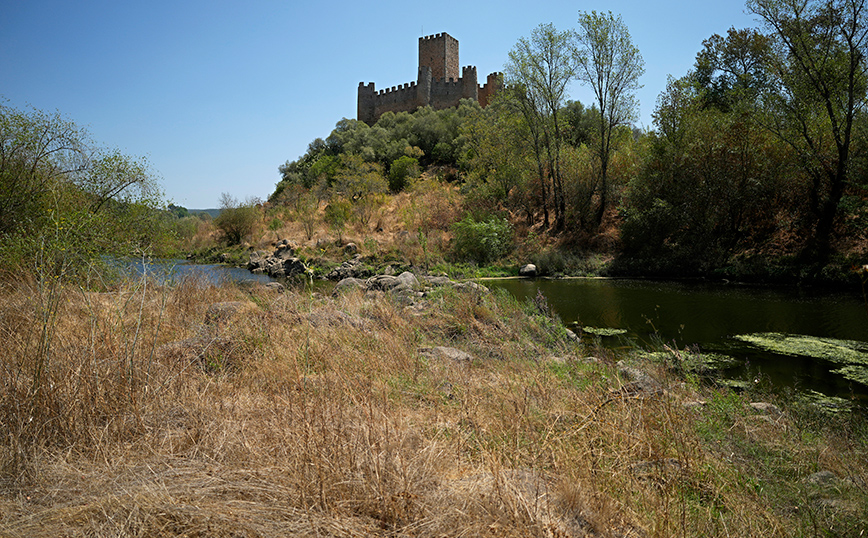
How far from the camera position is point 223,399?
9.94 ft

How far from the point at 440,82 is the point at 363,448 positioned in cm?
4721

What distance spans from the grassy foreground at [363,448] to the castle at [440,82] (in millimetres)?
43381

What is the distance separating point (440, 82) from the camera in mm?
45250

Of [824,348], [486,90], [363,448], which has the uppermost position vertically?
[486,90]

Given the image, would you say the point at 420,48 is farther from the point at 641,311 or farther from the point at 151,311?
the point at 151,311

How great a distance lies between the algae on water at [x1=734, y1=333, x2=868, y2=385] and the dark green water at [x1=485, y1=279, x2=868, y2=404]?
0.19m

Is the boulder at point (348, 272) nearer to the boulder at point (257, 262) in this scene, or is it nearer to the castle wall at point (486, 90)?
the boulder at point (257, 262)

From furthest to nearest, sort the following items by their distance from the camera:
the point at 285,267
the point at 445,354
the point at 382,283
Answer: the point at 285,267 → the point at 382,283 → the point at 445,354

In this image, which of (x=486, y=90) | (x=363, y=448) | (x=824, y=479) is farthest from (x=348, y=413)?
(x=486, y=90)

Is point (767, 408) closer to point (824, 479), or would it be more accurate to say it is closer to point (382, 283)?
point (824, 479)

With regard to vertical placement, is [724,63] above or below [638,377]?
above

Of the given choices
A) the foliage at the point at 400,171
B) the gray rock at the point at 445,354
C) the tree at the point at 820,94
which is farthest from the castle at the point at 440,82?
the gray rock at the point at 445,354

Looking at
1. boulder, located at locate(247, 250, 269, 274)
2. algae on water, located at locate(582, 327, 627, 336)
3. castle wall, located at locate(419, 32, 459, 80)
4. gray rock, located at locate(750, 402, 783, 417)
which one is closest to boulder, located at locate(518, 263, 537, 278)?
algae on water, located at locate(582, 327, 627, 336)

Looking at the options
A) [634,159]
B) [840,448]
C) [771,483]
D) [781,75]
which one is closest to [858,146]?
[781,75]
